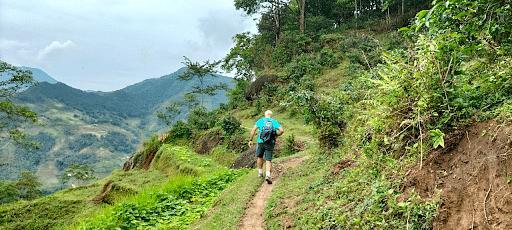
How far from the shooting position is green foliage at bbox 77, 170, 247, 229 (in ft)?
19.2

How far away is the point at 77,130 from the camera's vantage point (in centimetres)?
11219

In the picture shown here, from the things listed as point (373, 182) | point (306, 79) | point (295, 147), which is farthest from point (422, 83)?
point (306, 79)

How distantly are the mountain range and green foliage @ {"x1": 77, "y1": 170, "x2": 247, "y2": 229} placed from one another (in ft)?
196

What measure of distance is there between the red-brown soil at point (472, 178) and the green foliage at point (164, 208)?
15.1 ft

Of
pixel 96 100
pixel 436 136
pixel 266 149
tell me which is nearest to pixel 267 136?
pixel 266 149

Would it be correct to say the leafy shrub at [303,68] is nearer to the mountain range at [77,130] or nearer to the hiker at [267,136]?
the hiker at [267,136]

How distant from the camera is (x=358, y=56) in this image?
916 inches

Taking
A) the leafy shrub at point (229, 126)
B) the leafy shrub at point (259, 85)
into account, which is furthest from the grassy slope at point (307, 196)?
the leafy shrub at point (259, 85)

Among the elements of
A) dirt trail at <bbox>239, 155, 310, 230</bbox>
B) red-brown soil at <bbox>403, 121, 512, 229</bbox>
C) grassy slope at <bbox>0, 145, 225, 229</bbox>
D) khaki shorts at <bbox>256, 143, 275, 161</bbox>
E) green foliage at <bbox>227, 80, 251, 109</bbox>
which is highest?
green foliage at <bbox>227, 80, 251, 109</bbox>

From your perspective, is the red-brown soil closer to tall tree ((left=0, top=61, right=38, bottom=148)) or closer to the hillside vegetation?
the hillside vegetation

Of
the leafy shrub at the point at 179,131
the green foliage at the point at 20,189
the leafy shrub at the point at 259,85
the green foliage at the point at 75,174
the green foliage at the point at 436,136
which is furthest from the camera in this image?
the green foliage at the point at 75,174

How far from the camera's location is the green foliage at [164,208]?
5859 millimetres

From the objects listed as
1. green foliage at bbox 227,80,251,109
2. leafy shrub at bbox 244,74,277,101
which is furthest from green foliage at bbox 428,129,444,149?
green foliage at bbox 227,80,251,109

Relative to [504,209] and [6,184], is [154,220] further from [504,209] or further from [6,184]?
[6,184]
